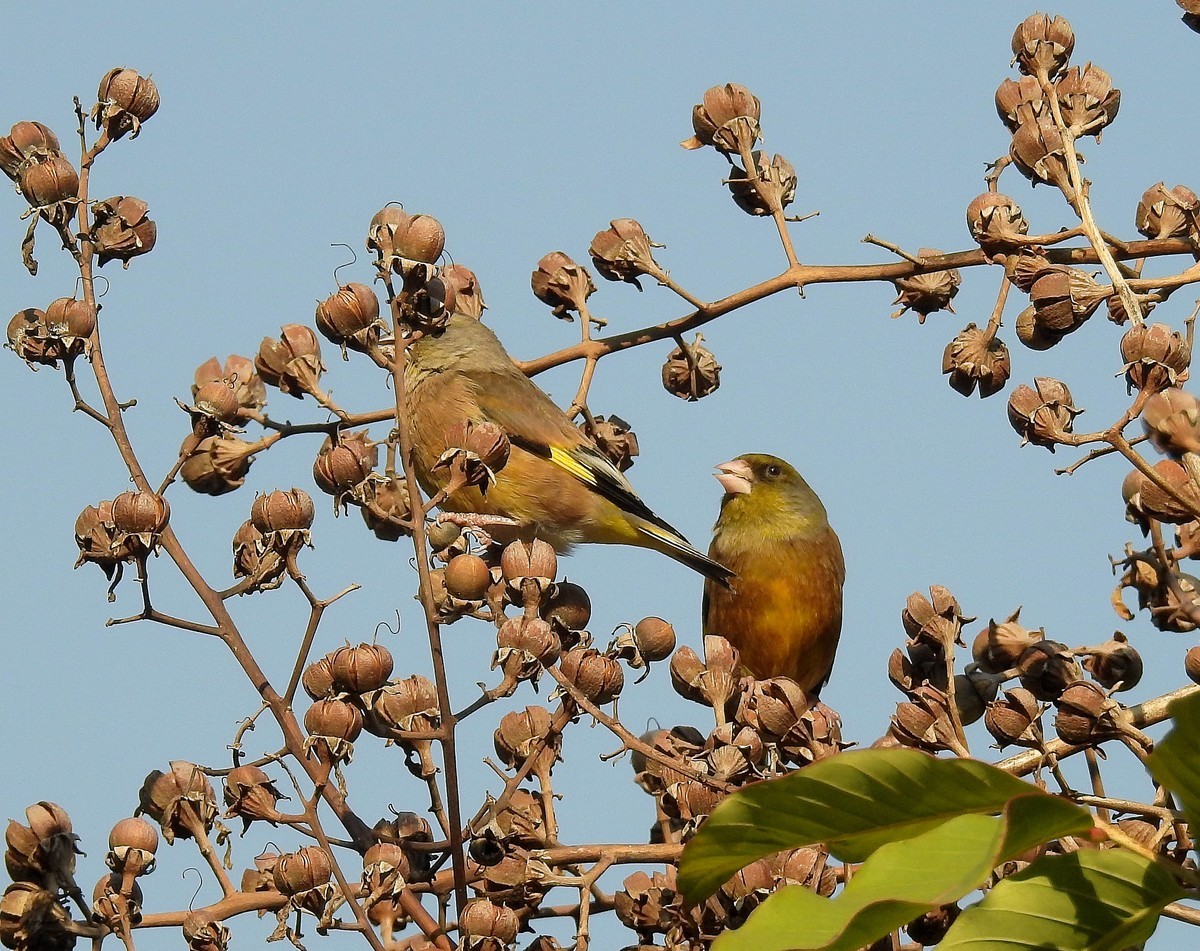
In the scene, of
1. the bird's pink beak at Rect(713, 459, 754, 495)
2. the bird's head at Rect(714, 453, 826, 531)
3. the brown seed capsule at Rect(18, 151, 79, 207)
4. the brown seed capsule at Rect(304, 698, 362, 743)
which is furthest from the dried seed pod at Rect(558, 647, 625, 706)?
the bird's pink beak at Rect(713, 459, 754, 495)

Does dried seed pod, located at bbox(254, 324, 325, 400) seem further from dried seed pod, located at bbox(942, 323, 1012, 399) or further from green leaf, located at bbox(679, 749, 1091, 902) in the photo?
green leaf, located at bbox(679, 749, 1091, 902)

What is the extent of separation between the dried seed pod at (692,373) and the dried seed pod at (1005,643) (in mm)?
1489

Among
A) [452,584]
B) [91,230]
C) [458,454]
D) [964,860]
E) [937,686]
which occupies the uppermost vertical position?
[91,230]

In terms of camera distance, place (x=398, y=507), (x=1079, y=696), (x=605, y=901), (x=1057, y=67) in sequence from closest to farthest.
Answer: (x=1079, y=696) < (x=605, y=901) < (x=1057, y=67) < (x=398, y=507)

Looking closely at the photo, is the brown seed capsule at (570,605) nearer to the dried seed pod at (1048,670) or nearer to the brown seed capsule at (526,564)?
the brown seed capsule at (526,564)

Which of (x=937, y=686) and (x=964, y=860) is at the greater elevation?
(x=937, y=686)

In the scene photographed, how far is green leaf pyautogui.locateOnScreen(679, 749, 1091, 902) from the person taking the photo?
148 cm

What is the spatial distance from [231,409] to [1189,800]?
2081 millimetres

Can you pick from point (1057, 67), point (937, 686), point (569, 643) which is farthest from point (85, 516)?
point (1057, 67)

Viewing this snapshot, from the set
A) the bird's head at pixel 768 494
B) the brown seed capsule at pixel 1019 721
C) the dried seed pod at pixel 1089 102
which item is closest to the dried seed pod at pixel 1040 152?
the dried seed pod at pixel 1089 102

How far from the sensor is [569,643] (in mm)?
2895

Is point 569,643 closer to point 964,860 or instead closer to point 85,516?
point 85,516

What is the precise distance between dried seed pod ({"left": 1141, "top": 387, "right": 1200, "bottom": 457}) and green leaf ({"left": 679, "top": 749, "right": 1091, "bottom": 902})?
539 millimetres

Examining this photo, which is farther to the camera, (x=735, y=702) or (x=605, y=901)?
(x=735, y=702)
